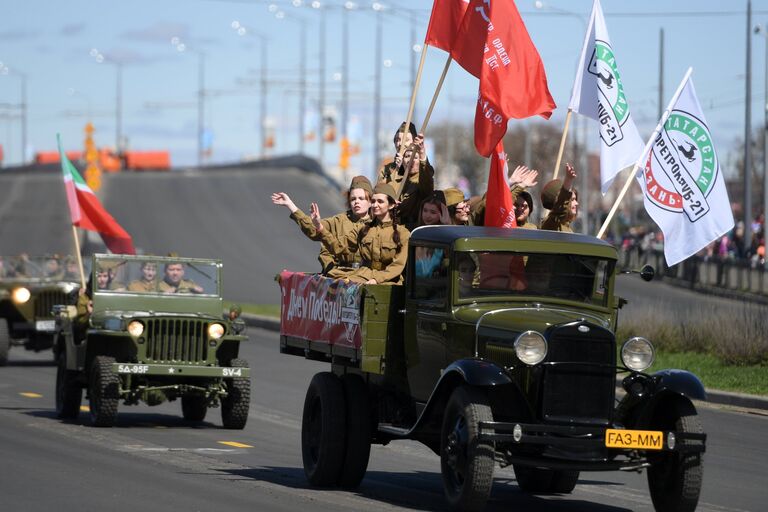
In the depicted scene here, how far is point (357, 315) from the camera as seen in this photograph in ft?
39.2

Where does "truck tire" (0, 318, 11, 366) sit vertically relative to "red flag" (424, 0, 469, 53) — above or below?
below

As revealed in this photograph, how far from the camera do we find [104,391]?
17.1 metres

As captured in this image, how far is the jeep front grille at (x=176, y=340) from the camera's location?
1762 cm

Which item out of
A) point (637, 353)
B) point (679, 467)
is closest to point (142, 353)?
point (637, 353)

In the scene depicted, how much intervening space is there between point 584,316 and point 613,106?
4.98 metres

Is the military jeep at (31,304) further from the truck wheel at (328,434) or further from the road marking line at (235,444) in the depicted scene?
the truck wheel at (328,434)

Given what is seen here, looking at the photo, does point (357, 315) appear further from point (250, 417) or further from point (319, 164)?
point (319, 164)

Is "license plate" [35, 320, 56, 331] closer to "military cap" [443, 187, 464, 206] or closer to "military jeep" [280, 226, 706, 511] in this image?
"military jeep" [280, 226, 706, 511]

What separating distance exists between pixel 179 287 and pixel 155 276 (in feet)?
1.10

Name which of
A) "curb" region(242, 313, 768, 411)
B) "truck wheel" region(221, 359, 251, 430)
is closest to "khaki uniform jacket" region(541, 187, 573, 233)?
"truck wheel" region(221, 359, 251, 430)

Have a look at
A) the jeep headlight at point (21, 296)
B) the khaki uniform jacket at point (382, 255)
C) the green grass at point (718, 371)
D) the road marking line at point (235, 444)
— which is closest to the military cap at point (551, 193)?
the khaki uniform jacket at point (382, 255)

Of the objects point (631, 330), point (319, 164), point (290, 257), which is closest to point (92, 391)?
point (631, 330)

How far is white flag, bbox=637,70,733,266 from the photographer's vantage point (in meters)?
14.3

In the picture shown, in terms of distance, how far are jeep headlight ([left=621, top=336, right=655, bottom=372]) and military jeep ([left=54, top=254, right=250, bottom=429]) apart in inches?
304
